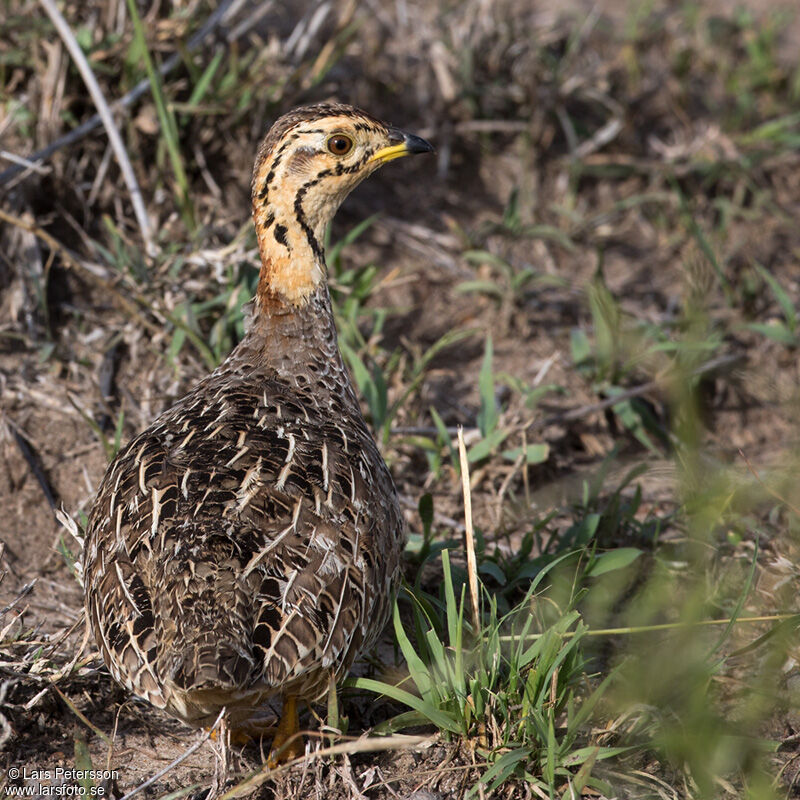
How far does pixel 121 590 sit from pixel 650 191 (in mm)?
5390

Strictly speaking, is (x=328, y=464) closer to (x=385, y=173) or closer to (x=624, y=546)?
(x=624, y=546)

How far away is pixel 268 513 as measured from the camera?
3.52 m

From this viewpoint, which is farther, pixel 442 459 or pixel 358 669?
pixel 442 459

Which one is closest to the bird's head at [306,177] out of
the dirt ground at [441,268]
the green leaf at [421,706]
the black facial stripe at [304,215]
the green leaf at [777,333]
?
the black facial stripe at [304,215]

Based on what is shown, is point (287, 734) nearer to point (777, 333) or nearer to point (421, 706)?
point (421, 706)

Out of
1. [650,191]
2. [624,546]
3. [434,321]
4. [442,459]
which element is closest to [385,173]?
[434,321]

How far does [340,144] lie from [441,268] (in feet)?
8.50

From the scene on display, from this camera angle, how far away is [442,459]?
557cm

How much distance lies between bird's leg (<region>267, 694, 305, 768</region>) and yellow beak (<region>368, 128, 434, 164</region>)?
230 centimetres

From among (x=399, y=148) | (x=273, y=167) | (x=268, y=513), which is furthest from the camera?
(x=399, y=148)

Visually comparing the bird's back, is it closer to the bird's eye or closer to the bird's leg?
the bird's leg

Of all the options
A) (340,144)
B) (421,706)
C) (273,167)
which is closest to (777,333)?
(340,144)

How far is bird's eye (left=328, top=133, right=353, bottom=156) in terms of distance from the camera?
4.48m

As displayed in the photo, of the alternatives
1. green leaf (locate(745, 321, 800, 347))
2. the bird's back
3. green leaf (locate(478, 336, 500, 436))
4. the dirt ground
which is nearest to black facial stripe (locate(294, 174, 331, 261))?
the bird's back
